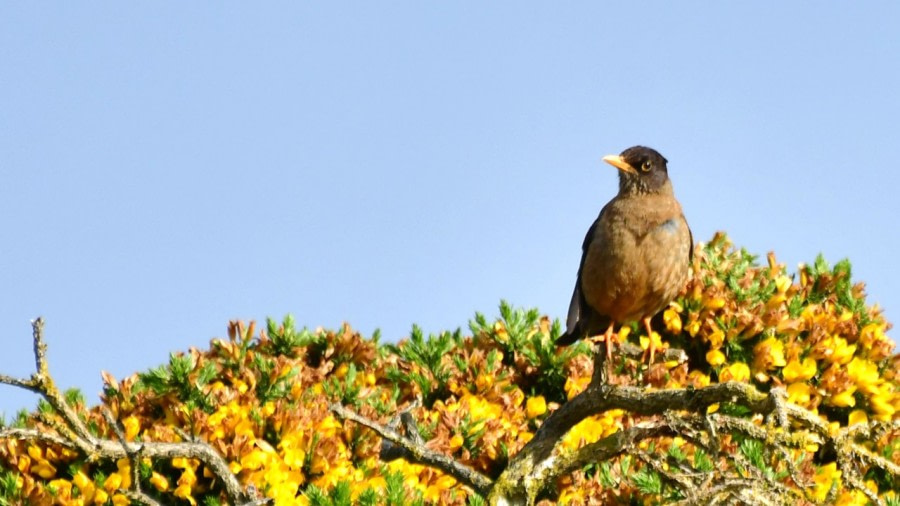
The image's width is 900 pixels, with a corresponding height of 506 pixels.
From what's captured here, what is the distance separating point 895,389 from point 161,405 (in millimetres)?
4214

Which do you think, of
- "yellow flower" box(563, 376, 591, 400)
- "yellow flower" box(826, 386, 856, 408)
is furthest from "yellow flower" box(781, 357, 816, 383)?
"yellow flower" box(563, 376, 591, 400)

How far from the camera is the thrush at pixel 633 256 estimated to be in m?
6.57

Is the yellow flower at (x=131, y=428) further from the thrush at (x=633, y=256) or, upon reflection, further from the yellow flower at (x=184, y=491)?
the thrush at (x=633, y=256)

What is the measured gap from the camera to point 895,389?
7.44 meters

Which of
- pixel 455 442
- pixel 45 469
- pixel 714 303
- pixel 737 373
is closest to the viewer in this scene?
pixel 45 469

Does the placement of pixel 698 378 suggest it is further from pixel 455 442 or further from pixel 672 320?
pixel 455 442

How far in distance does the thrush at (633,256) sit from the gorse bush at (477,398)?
247mm

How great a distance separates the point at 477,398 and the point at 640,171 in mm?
1622

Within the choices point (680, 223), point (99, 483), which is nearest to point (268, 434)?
point (99, 483)

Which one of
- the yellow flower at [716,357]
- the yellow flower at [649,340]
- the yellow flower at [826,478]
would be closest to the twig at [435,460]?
the yellow flower at [826,478]

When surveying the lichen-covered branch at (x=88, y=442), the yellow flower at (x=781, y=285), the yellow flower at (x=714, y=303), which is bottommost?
the lichen-covered branch at (x=88, y=442)

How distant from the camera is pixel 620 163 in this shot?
7156 millimetres

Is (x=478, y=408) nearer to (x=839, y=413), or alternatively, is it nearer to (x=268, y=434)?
(x=268, y=434)

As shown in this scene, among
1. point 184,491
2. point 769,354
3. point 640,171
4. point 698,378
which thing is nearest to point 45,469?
point 184,491
